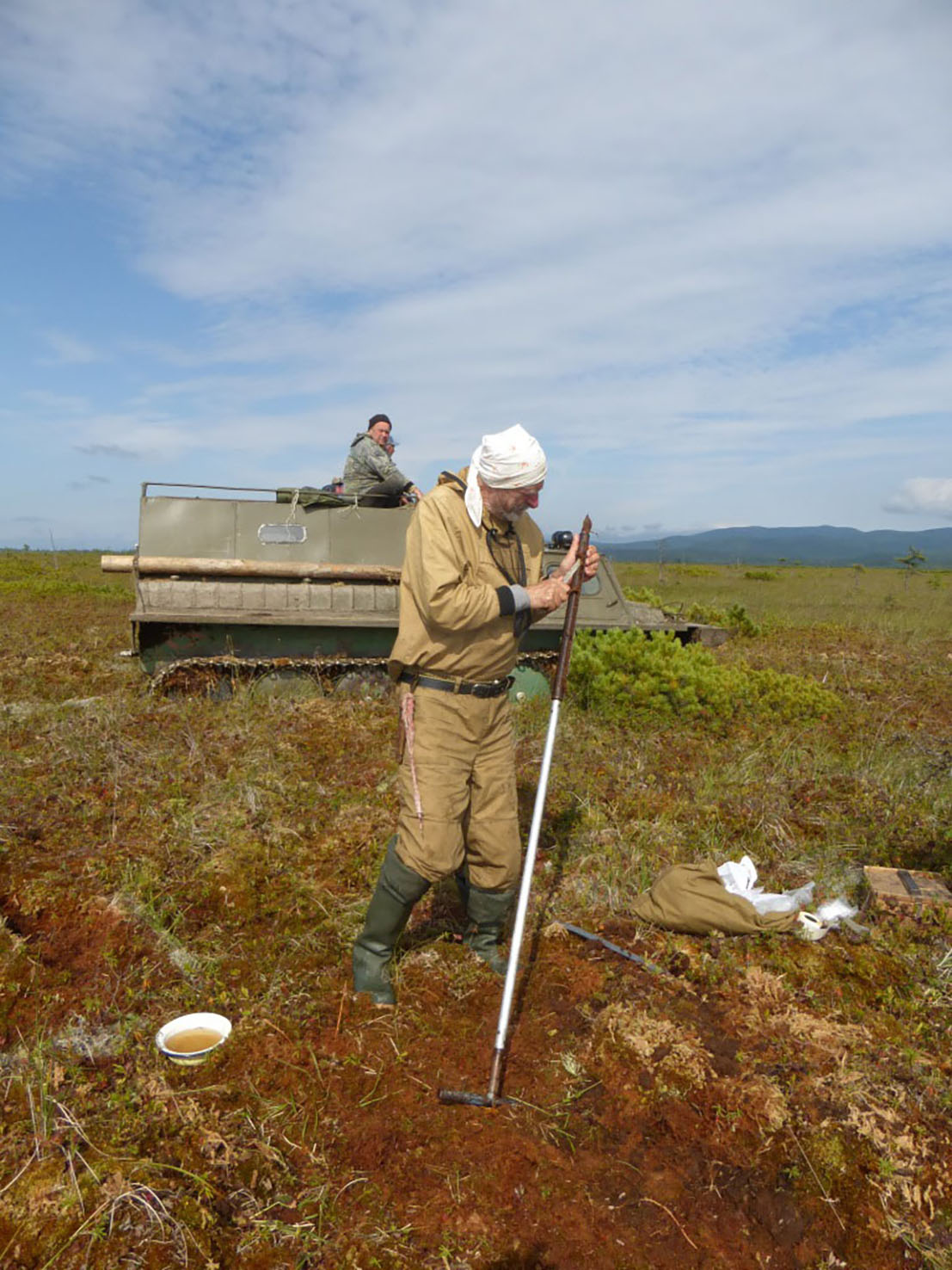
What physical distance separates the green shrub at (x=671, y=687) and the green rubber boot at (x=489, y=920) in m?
4.05

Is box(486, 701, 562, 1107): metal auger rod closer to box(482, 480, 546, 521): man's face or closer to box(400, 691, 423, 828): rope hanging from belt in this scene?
box(400, 691, 423, 828): rope hanging from belt

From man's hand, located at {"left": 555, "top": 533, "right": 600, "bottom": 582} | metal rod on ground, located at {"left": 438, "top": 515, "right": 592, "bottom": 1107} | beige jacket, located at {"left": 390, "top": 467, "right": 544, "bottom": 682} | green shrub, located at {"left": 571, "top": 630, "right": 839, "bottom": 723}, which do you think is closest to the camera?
metal rod on ground, located at {"left": 438, "top": 515, "right": 592, "bottom": 1107}

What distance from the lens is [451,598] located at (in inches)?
129

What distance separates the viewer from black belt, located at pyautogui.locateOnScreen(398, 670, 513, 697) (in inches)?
139

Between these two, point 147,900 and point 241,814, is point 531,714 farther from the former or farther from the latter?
point 147,900

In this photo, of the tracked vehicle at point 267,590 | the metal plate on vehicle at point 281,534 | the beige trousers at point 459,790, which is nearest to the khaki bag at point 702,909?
the beige trousers at point 459,790

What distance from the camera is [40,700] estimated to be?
27.3 ft

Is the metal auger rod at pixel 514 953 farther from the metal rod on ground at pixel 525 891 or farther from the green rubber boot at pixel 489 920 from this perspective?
the green rubber boot at pixel 489 920

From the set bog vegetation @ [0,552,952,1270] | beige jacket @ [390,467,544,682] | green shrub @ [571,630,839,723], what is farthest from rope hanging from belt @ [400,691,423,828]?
green shrub @ [571,630,839,723]

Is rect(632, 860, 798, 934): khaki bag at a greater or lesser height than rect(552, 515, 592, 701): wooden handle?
lesser

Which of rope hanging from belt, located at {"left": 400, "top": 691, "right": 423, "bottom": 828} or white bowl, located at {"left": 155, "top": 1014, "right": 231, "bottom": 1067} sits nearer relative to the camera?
white bowl, located at {"left": 155, "top": 1014, "right": 231, "bottom": 1067}

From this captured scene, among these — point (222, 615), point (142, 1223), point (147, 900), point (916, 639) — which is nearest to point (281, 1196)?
point (142, 1223)

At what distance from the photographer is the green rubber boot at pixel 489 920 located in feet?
12.6

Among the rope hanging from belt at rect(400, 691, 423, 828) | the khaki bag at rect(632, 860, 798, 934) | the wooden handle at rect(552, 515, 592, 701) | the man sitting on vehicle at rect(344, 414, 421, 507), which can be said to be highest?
the man sitting on vehicle at rect(344, 414, 421, 507)
